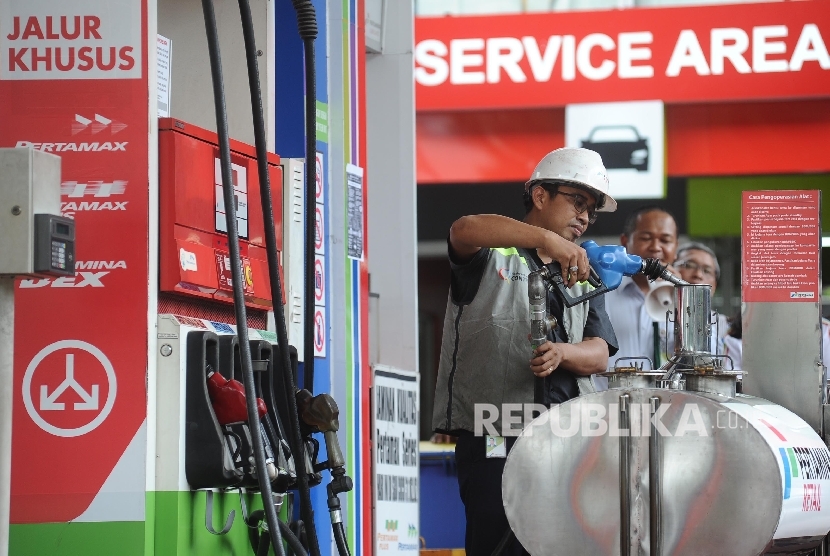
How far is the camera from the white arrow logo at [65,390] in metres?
3.50

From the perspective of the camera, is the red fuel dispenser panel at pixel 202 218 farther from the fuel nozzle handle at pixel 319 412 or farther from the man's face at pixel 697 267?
the man's face at pixel 697 267

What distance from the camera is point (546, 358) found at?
15.6 feet

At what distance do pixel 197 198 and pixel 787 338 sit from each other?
95.4 inches

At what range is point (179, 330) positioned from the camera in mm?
3553

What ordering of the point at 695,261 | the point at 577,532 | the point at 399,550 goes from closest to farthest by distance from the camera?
1. the point at 577,532
2. the point at 399,550
3. the point at 695,261

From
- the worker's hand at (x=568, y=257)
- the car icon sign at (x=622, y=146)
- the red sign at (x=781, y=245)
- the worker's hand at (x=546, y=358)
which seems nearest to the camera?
the worker's hand at (x=568, y=257)

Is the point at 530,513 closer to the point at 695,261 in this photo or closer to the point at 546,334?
the point at 546,334

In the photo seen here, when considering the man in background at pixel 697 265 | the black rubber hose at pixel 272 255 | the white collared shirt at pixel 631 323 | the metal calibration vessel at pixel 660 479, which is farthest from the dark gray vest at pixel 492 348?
the man in background at pixel 697 265

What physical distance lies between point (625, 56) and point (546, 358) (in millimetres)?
6036

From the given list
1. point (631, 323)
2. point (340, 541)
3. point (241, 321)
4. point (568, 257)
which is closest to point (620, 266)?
point (568, 257)

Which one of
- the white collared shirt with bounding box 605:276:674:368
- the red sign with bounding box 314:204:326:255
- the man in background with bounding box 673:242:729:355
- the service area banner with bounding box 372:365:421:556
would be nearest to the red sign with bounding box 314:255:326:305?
the red sign with bounding box 314:204:326:255

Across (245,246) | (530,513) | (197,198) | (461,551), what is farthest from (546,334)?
(461,551)

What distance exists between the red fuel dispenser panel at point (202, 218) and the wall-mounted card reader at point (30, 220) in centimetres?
48

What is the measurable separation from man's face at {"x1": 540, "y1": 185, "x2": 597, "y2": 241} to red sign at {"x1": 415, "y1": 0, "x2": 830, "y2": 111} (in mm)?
5387
